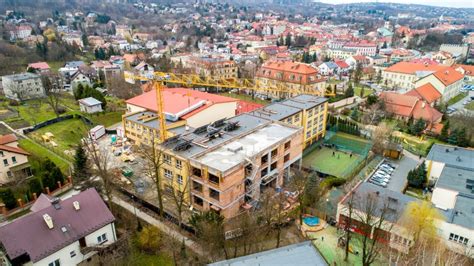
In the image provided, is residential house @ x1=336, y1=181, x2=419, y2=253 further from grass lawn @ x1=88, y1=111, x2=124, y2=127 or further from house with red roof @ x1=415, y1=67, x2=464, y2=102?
house with red roof @ x1=415, y1=67, x2=464, y2=102

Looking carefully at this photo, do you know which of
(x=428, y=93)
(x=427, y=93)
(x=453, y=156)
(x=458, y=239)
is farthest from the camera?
(x=428, y=93)

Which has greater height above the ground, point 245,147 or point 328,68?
point 245,147

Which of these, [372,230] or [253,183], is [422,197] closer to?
[372,230]

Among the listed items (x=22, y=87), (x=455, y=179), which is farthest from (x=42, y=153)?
(x=455, y=179)

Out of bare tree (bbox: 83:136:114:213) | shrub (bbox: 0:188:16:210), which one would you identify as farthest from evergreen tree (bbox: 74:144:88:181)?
shrub (bbox: 0:188:16:210)

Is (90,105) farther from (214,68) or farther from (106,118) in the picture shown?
(214,68)

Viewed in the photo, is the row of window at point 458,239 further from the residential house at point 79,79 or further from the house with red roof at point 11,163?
the residential house at point 79,79

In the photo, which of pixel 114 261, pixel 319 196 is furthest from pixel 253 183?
pixel 114 261
